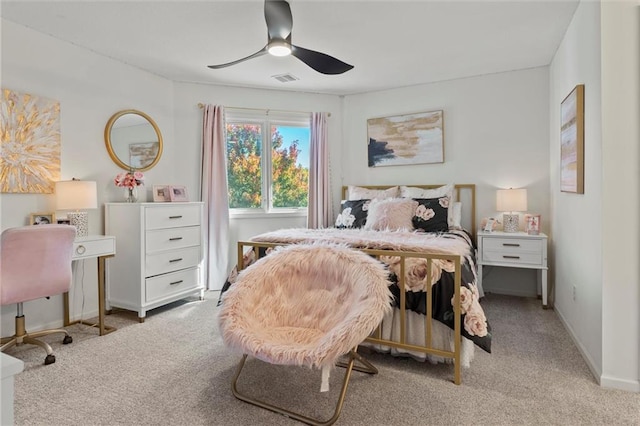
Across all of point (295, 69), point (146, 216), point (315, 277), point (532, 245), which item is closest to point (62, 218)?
point (146, 216)

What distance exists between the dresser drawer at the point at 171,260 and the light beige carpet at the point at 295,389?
28.0 inches

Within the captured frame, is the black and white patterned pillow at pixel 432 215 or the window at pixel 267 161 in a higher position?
the window at pixel 267 161

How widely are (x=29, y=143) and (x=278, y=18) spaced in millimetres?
2145

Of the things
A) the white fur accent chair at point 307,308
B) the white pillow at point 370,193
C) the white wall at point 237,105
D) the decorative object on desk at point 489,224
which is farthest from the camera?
the white wall at point 237,105

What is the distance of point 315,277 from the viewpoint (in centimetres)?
211

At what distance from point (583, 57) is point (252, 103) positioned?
328 centimetres

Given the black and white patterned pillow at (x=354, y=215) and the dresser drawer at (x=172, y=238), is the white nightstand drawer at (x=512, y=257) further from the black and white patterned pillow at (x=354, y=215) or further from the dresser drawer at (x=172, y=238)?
the dresser drawer at (x=172, y=238)

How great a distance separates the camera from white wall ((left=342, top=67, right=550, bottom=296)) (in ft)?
12.4

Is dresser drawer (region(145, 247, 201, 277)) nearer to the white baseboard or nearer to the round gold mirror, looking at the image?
the round gold mirror

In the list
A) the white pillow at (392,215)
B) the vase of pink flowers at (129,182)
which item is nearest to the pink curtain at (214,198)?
the vase of pink flowers at (129,182)

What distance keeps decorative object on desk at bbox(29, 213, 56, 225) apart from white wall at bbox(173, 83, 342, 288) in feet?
4.92

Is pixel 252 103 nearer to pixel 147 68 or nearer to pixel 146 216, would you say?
pixel 147 68

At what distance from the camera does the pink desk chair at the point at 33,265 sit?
2.21 meters

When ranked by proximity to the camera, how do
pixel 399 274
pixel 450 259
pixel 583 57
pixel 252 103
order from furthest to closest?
pixel 252 103 → pixel 583 57 → pixel 399 274 → pixel 450 259
